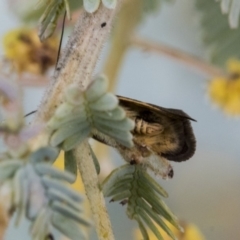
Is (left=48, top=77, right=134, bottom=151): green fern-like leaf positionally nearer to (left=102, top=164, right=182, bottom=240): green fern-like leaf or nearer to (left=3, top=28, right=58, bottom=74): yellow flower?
(left=102, top=164, right=182, bottom=240): green fern-like leaf

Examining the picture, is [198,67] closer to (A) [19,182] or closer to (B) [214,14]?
(B) [214,14]

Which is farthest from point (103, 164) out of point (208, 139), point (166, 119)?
point (208, 139)

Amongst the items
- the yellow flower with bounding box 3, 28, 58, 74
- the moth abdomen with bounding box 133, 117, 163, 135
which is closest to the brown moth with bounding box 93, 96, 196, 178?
the moth abdomen with bounding box 133, 117, 163, 135

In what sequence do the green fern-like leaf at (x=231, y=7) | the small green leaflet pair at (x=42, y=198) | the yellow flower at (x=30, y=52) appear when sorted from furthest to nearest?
1. the yellow flower at (x=30, y=52)
2. the green fern-like leaf at (x=231, y=7)
3. the small green leaflet pair at (x=42, y=198)

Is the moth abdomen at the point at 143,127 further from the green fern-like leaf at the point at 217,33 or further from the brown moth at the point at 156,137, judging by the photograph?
the green fern-like leaf at the point at 217,33

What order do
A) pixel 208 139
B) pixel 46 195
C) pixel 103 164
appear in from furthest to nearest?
1. pixel 208 139
2. pixel 103 164
3. pixel 46 195

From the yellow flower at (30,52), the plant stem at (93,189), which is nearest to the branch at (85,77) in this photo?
the plant stem at (93,189)

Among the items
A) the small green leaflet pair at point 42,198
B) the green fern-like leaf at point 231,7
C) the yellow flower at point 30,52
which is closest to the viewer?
the small green leaflet pair at point 42,198
